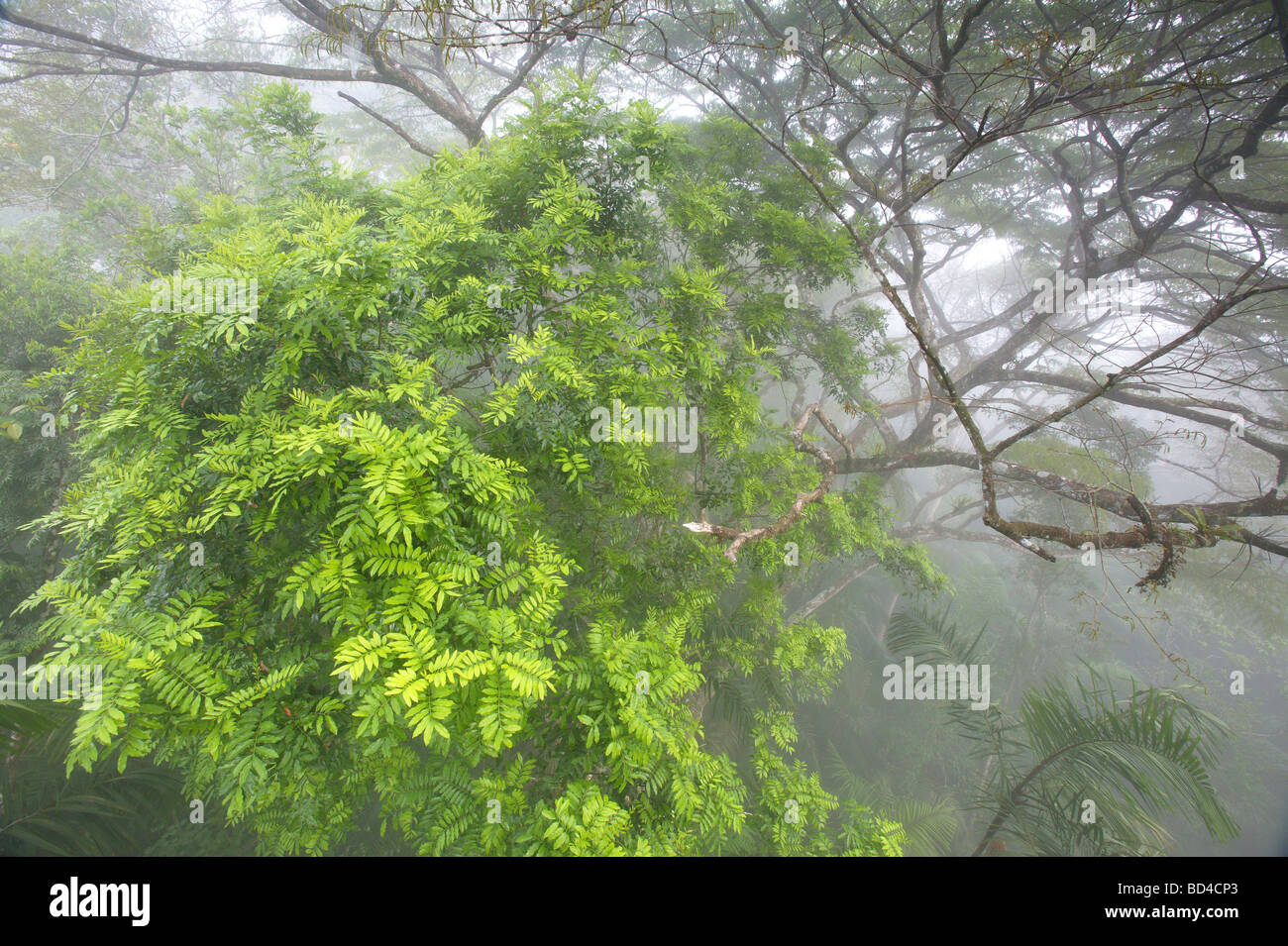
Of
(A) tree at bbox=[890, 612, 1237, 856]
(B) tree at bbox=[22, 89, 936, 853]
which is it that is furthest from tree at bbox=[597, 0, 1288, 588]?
(B) tree at bbox=[22, 89, 936, 853]

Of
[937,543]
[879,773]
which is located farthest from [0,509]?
[937,543]

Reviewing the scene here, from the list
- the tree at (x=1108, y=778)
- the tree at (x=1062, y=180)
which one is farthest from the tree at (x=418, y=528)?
the tree at (x=1062, y=180)

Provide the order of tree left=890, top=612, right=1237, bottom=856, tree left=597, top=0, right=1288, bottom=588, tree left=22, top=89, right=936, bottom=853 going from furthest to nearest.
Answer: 1. tree left=890, top=612, right=1237, bottom=856
2. tree left=597, top=0, right=1288, bottom=588
3. tree left=22, top=89, right=936, bottom=853

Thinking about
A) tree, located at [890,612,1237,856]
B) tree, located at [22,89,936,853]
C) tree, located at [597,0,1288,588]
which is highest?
tree, located at [597,0,1288,588]

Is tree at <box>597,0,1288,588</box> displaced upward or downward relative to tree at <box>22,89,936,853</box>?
upward

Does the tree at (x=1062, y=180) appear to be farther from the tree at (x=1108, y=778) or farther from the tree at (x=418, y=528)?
the tree at (x=418, y=528)

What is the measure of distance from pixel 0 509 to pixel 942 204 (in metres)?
13.7

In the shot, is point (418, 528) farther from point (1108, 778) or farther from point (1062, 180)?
point (1062, 180)

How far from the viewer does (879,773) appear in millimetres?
8797

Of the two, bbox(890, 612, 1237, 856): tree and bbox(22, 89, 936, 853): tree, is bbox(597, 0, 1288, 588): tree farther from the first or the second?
bbox(22, 89, 936, 853): tree

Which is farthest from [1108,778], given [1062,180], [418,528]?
[1062,180]

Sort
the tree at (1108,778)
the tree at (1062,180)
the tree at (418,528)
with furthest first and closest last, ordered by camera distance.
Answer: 1. the tree at (1108,778)
2. the tree at (1062,180)
3. the tree at (418,528)

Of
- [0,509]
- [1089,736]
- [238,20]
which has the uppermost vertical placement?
[238,20]
